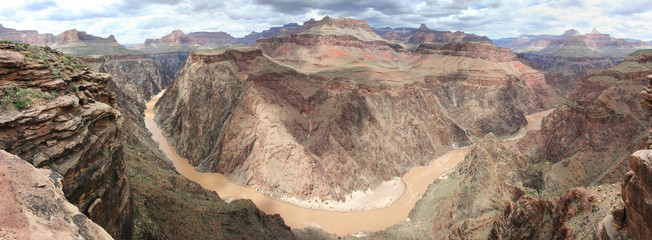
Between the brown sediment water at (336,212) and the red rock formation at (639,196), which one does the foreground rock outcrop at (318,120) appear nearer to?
the brown sediment water at (336,212)

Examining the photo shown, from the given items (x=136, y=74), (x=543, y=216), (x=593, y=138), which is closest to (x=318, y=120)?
(x=543, y=216)

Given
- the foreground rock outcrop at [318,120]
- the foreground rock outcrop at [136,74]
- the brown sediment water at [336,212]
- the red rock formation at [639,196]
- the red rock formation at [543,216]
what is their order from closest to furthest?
the red rock formation at [639,196], the red rock formation at [543,216], the brown sediment water at [336,212], the foreground rock outcrop at [318,120], the foreground rock outcrop at [136,74]

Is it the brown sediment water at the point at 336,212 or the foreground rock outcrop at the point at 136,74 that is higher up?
the foreground rock outcrop at the point at 136,74

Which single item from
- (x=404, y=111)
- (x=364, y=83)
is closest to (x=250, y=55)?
(x=364, y=83)

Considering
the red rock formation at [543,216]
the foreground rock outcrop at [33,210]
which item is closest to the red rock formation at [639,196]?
the red rock formation at [543,216]

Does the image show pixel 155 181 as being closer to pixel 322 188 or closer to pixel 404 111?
pixel 322 188

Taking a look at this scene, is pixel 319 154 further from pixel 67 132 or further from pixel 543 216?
pixel 67 132

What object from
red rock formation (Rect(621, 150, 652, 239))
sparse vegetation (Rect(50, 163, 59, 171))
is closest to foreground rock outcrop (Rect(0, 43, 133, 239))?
sparse vegetation (Rect(50, 163, 59, 171))
